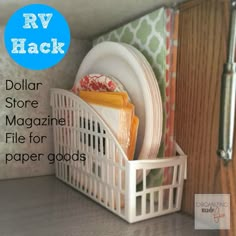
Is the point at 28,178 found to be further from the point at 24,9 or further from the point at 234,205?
the point at 234,205

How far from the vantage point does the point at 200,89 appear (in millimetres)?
638

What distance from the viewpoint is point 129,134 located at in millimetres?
679

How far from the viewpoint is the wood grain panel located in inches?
23.4

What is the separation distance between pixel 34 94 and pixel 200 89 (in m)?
0.59

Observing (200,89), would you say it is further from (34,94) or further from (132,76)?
(34,94)

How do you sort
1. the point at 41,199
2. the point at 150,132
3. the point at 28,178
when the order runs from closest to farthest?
the point at 150,132 → the point at 41,199 → the point at 28,178

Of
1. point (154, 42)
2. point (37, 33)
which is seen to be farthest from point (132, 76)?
point (37, 33)

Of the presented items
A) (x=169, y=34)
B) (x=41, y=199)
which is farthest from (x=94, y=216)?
(x=169, y=34)

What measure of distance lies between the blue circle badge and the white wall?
0.12 m

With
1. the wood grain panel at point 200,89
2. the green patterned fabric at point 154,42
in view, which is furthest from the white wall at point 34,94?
the wood grain panel at point 200,89

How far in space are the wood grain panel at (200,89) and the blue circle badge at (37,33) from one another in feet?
1.06

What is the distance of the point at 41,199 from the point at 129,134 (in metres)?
0.31

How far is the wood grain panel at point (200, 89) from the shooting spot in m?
0.59

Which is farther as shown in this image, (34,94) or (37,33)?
(34,94)
